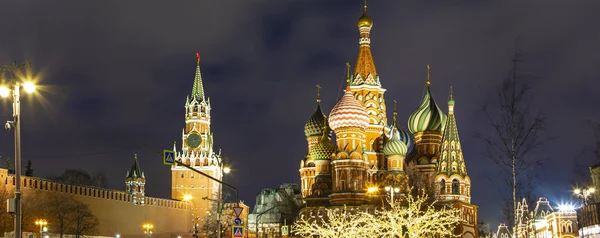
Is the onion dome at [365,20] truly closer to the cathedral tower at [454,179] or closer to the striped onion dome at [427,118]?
the striped onion dome at [427,118]

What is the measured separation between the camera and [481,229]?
3548 inches

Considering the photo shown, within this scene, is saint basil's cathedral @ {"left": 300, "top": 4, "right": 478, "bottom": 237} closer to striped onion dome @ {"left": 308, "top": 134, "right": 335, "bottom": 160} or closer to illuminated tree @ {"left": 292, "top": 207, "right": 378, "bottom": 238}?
striped onion dome @ {"left": 308, "top": 134, "right": 335, "bottom": 160}

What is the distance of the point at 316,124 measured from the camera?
7631cm

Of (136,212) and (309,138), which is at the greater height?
(309,138)

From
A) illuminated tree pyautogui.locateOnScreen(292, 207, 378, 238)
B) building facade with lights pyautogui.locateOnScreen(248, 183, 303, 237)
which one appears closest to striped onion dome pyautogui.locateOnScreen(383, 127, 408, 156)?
building facade with lights pyautogui.locateOnScreen(248, 183, 303, 237)

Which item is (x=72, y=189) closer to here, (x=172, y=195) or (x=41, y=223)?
(x=41, y=223)

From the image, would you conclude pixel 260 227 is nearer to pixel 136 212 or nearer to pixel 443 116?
pixel 136 212

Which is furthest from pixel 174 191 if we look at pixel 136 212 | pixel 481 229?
pixel 481 229

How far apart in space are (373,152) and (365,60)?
363 inches

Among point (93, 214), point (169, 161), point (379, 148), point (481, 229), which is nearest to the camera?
point (169, 161)

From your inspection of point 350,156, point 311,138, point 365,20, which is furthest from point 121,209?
point 365,20

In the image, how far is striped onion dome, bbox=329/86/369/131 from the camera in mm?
64500

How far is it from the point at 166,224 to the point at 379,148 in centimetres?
3634

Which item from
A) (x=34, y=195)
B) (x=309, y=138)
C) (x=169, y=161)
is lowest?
(x=169, y=161)
